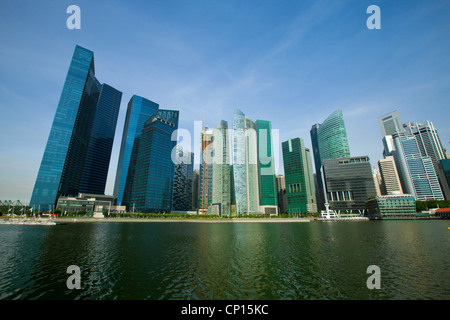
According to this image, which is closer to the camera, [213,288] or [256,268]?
[213,288]

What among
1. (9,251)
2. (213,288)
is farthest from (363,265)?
(9,251)

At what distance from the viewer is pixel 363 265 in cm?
2914

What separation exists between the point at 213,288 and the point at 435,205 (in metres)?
280
